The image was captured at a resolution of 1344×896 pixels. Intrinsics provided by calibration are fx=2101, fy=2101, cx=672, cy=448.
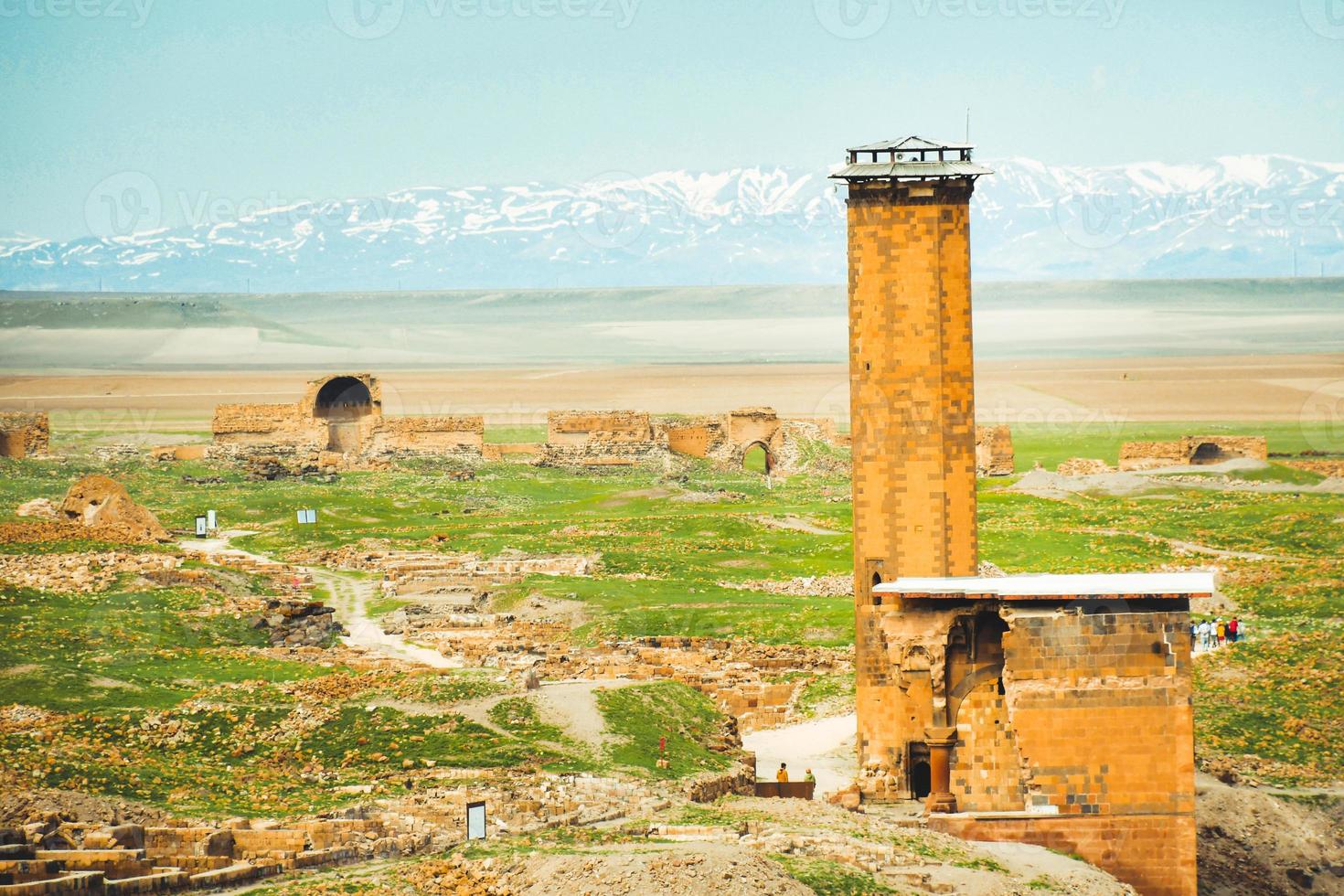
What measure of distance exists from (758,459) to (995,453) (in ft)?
54.8

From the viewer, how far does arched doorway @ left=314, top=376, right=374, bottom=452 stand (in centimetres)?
9350

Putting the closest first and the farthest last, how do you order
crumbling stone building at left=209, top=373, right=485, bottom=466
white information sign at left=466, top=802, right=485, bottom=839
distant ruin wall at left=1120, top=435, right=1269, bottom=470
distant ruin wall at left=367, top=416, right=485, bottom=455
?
white information sign at left=466, top=802, right=485, bottom=839, distant ruin wall at left=1120, top=435, right=1269, bottom=470, crumbling stone building at left=209, top=373, right=485, bottom=466, distant ruin wall at left=367, top=416, right=485, bottom=455

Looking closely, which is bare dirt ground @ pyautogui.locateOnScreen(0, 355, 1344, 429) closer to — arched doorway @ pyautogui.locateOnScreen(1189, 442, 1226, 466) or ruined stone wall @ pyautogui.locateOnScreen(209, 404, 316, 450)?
ruined stone wall @ pyautogui.locateOnScreen(209, 404, 316, 450)

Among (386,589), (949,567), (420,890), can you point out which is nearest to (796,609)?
(386,589)

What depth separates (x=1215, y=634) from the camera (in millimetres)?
44781

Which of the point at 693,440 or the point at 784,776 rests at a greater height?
the point at 693,440

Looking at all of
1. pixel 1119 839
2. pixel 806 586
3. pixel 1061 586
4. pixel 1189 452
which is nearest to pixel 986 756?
pixel 1119 839

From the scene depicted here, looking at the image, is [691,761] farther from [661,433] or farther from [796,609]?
[661,433]

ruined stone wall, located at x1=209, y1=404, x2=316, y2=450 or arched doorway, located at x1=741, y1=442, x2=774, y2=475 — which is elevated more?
ruined stone wall, located at x1=209, y1=404, x2=316, y2=450

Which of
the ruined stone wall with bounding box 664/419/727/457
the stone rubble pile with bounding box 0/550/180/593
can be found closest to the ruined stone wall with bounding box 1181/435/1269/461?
the ruined stone wall with bounding box 664/419/727/457

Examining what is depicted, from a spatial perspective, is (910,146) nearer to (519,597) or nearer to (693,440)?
(519,597)

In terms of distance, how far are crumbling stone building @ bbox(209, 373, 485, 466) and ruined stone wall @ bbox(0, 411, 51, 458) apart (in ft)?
25.0

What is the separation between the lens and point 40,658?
37.2 m

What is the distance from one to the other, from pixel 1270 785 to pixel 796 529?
30329 mm
